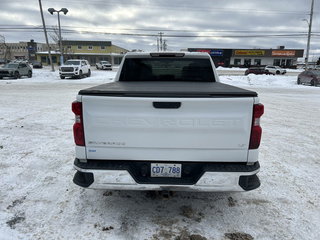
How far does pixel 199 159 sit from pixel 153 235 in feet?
3.33

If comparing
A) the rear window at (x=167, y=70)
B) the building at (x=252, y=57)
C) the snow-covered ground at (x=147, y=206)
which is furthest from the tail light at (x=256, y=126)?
the building at (x=252, y=57)

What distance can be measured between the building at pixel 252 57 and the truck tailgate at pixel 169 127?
63680 mm

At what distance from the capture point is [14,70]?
85.8 ft

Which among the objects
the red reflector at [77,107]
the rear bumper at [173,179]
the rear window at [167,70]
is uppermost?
the rear window at [167,70]

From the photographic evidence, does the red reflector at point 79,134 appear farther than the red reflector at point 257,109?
Yes

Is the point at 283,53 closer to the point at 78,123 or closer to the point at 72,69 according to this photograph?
the point at 72,69

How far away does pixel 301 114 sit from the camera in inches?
385

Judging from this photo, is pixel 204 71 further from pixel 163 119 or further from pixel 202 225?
pixel 202 225

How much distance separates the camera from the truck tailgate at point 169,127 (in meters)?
Result: 2.53

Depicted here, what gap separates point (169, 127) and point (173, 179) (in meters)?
0.62

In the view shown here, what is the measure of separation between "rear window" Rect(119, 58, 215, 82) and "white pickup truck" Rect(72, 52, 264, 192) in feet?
7.70

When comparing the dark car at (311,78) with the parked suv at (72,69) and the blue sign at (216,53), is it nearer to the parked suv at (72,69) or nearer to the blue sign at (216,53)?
the parked suv at (72,69)

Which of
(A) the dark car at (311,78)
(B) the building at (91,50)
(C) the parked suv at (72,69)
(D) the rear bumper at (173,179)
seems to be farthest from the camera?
(B) the building at (91,50)

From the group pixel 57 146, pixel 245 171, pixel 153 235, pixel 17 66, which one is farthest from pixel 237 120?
pixel 17 66
